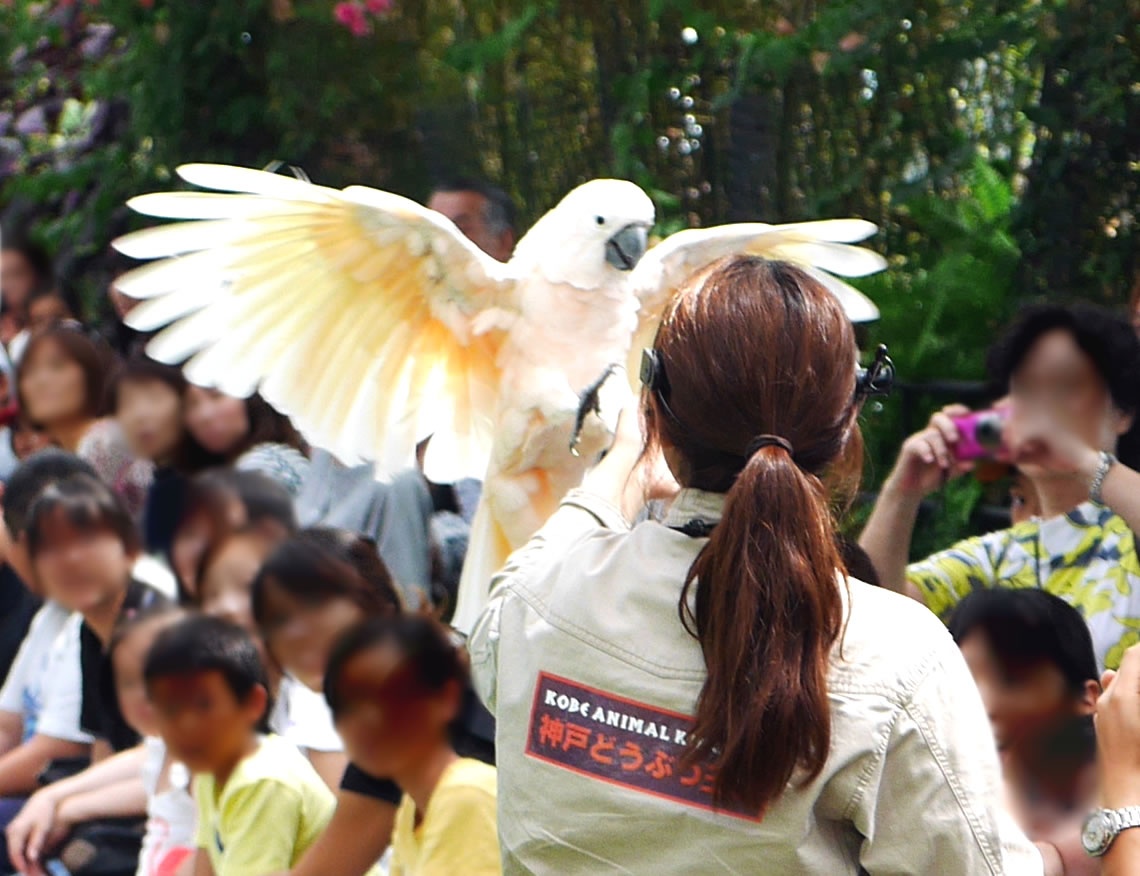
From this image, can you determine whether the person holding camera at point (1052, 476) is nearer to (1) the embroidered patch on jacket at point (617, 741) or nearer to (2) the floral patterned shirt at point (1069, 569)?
(2) the floral patterned shirt at point (1069, 569)

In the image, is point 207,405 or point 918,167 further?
point 207,405

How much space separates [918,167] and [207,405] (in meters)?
1.62

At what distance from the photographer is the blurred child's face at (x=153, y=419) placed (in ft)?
11.4

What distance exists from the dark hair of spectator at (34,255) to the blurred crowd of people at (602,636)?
943 millimetres

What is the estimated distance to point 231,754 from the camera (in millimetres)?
2309

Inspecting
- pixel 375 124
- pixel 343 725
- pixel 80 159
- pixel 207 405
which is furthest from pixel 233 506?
pixel 80 159

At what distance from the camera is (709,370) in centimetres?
108

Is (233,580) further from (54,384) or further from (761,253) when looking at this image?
(54,384)

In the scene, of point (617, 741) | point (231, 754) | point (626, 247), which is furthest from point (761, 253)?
point (617, 741)

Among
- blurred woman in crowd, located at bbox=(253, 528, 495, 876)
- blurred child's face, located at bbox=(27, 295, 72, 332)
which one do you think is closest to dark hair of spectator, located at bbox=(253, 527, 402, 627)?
blurred woman in crowd, located at bbox=(253, 528, 495, 876)

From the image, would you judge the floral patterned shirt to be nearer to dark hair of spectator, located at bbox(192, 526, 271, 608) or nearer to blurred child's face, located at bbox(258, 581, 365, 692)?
blurred child's face, located at bbox(258, 581, 365, 692)

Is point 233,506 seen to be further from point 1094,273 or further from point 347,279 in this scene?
point 1094,273

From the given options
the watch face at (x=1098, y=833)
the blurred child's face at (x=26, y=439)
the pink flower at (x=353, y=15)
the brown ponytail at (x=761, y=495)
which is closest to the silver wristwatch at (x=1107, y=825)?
the watch face at (x=1098, y=833)

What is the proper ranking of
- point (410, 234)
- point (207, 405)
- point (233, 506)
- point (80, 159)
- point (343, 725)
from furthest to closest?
point (80, 159), point (207, 405), point (233, 506), point (410, 234), point (343, 725)
